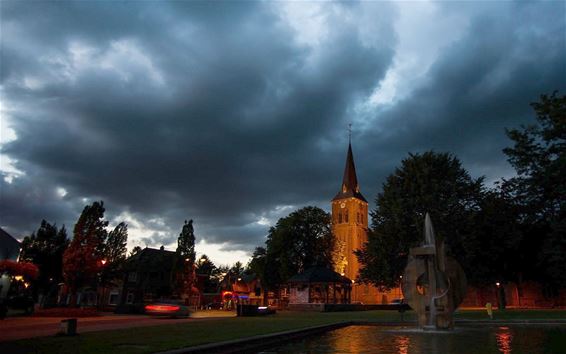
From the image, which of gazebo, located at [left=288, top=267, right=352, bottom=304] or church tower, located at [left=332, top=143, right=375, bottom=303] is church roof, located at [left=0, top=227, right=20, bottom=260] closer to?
gazebo, located at [left=288, top=267, right=352, bottom=304]

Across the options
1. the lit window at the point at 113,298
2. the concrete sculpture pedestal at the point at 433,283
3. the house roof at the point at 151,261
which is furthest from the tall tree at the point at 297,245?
the concrete sculpture pedestal at the point at 433,283

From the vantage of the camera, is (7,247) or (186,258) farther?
(186,258)

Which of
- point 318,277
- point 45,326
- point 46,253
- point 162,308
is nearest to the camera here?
point 45,326

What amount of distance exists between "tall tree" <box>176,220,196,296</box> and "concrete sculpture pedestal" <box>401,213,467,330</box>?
34.7m

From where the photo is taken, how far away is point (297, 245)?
72.2 m

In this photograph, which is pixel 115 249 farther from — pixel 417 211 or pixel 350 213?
pixel 350 213

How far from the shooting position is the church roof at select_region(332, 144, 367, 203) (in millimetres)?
115312

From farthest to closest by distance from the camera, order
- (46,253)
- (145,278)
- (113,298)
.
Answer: (113,298) < (145,278) < (46,253)

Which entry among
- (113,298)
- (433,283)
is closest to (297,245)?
(113,298)

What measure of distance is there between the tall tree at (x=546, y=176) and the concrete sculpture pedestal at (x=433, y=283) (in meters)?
19.7

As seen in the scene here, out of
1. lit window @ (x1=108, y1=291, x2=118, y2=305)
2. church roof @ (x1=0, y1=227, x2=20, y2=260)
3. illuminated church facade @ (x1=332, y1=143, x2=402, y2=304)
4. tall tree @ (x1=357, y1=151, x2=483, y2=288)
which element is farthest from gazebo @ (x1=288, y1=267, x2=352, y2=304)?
illuminated church facade @ (x1=332, y1=143, x2=402, y2=304)

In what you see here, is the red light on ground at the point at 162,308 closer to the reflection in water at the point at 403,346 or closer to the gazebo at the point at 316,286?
the reflection in water at the point at 403,346

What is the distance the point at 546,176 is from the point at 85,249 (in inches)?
1631

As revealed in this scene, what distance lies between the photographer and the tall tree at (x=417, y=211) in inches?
1667
